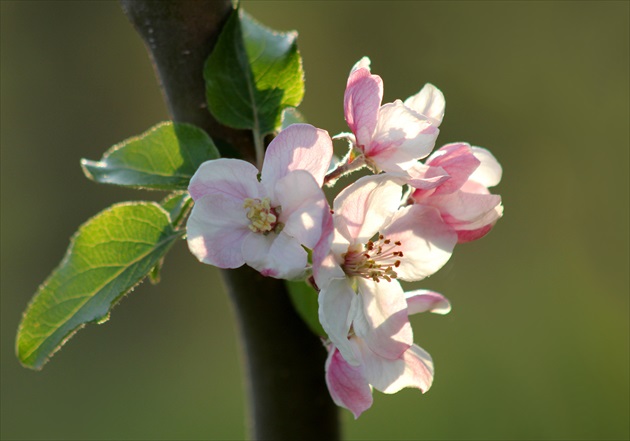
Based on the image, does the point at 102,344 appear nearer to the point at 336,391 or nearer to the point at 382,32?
the point at 382,32

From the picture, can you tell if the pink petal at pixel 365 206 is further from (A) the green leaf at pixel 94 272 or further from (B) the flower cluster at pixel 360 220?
(A) the green leaf at pixel 94 272

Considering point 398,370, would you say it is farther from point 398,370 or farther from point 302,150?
point 302,150

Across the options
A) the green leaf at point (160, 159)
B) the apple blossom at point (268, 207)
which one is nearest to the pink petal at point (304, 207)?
the apple blossom at point (268, 207)

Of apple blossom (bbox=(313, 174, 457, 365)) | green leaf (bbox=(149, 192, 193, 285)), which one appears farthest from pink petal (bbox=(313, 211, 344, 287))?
green leaf (bbox=(149, 192, 193, 285))

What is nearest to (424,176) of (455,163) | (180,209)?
(455,163)

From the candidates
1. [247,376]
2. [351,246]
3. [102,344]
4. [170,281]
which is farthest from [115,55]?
[351,246]

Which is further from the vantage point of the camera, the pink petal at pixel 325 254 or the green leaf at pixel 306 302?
the green leaf at pixel 306 302
